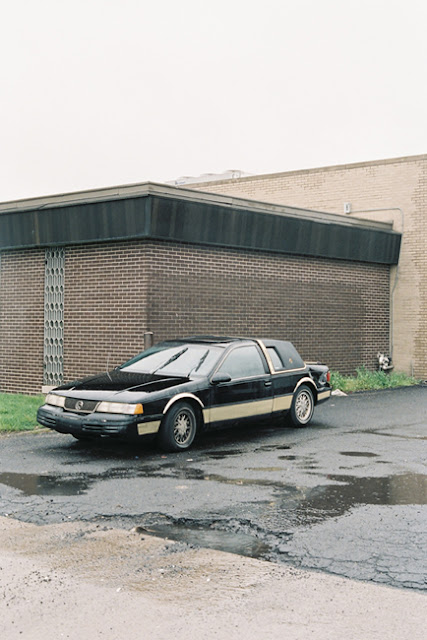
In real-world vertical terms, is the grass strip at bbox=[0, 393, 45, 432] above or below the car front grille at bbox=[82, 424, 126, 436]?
below

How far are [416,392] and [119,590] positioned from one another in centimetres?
1578

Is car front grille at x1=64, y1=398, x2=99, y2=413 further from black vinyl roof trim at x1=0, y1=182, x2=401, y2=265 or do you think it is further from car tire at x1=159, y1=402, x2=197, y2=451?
black vinyl roof trim at x1=0, y1=182, x2=401, y2=265

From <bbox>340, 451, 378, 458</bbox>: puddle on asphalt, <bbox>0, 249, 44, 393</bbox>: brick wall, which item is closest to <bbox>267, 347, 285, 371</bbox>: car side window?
<bbox>340, 451, 378, 458</bbox>: puddle on asphalt

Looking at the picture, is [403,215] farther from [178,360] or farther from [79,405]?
[79,405]

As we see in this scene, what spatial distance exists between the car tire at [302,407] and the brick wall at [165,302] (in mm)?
4463

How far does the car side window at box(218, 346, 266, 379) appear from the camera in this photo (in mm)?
11594

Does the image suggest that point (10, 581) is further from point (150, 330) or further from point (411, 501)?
point (150, 330)

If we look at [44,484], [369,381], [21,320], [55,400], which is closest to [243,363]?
[55,400]

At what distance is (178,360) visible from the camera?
38.3ft

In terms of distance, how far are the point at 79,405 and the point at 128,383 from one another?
0.77 metres

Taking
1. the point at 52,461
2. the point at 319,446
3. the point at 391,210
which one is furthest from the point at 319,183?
the point at 52,461

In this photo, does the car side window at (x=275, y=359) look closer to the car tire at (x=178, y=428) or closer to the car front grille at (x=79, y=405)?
the car tire at (x=178, y=428)

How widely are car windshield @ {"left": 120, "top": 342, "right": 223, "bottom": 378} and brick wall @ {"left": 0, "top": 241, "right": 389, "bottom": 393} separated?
419 cm

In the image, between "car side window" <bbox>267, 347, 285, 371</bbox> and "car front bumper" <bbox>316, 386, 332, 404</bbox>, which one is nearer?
"car side window" <bbox>267, 347, 285, 371</bbox>
